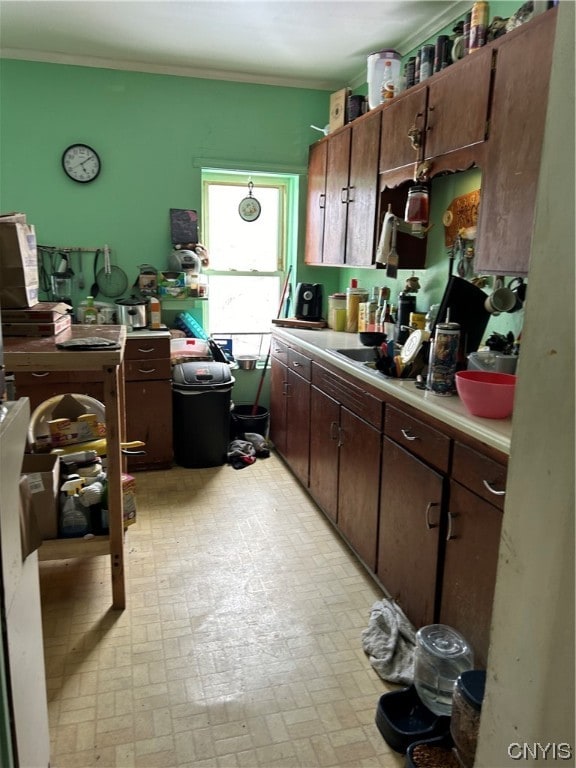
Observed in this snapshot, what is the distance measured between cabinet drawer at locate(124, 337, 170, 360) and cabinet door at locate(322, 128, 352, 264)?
50.4 inches

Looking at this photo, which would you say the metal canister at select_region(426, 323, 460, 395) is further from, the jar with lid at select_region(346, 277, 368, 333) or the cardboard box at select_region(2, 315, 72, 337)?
the jar with lid at select_region(346, 277, 368, 333)

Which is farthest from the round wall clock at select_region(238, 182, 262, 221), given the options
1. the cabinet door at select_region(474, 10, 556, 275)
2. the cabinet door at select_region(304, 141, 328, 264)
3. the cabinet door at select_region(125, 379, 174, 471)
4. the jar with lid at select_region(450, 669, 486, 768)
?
the jar with lid at select_region(450, 669, 486, 768)

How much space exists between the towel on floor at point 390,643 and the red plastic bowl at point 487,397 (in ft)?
2.90

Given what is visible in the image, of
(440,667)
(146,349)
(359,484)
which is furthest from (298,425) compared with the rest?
(440,667)

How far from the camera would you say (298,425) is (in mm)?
3520

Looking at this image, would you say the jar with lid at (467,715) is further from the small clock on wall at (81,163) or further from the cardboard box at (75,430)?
the small clock on wall at (81,163)

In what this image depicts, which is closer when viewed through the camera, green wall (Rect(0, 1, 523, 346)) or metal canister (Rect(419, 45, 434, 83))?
metal canister (Rect(419, 45, 434, 83))

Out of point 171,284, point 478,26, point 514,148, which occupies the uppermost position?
point 478,26

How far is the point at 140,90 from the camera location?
3.90 metres

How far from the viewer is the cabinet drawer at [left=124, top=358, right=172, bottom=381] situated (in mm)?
3625

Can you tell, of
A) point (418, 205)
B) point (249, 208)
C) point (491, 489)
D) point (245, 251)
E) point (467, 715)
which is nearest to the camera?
point (467, 715)

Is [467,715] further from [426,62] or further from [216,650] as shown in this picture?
[426,62]

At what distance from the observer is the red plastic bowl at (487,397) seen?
1734 mm

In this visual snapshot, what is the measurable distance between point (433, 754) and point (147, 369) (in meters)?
2.75
